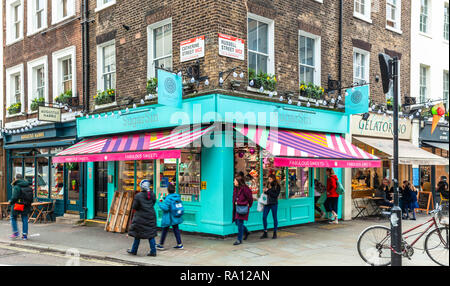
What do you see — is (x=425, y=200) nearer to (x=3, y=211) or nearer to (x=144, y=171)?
(x=144, y=171)

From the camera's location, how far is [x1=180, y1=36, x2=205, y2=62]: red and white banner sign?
11031mm

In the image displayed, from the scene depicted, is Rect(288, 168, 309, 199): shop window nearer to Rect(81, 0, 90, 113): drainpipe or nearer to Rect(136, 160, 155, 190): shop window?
Rect(136, 160, 155, 190): shop window

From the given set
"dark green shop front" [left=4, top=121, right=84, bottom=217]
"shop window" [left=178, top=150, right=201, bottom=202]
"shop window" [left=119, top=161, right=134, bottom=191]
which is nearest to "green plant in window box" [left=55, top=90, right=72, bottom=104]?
"dark green shop front" [left=4, top=121, right=84, bottom=217]

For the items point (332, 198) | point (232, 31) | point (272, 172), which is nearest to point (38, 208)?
point (272, 172)

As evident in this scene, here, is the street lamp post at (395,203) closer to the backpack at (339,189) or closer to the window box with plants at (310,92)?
the window box with plants at (310,92)

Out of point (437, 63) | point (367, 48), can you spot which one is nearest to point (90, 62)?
point (367, 48)

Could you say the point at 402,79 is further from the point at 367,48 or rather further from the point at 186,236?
the point at 186,236

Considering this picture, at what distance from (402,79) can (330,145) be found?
6.13 m

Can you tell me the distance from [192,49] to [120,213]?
209 inches

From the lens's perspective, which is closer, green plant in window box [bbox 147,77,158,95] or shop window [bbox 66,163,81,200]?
green plant in window box [bbox 147,77,158,95]

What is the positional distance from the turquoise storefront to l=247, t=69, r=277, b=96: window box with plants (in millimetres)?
327

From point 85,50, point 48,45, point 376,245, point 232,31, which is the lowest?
point 376,245

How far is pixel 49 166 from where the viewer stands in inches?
650

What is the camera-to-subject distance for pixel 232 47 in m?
11.1
